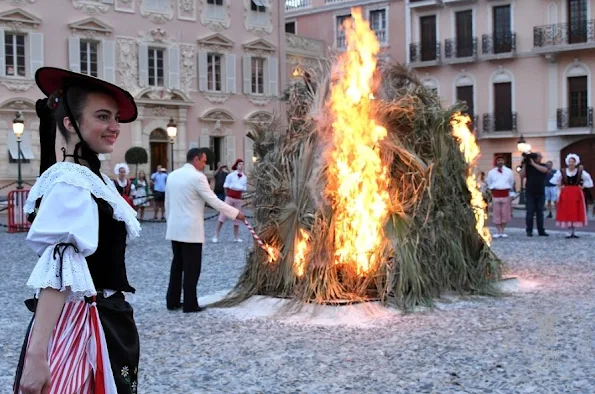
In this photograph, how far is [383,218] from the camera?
8445 mm

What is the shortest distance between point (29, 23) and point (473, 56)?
64.4 feet

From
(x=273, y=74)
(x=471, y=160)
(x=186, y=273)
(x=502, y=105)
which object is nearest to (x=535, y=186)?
(x=471, y=160)

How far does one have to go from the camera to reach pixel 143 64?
1302 inches

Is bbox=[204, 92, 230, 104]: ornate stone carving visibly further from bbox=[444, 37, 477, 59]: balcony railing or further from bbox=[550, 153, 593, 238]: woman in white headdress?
bbox=[550, 153, 593, 238]: woman in white headdress

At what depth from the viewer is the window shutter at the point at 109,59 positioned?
105ft

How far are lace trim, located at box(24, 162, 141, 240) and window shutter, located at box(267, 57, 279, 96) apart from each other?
35.1 meters

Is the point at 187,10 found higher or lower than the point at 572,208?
higher

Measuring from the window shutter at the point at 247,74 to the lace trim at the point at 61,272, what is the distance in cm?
3426

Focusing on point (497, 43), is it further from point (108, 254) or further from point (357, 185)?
Answer: point (108, 254)

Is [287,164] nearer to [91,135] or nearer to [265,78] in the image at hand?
[91,135]

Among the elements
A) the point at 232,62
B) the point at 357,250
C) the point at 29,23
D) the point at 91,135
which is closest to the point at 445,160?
the point at 357,250

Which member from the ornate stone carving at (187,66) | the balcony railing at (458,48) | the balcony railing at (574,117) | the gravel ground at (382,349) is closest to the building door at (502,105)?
A: the balcony railing at (458,48)

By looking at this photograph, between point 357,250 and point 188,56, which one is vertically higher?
point 188,56

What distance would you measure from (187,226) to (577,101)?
30.2 meters
